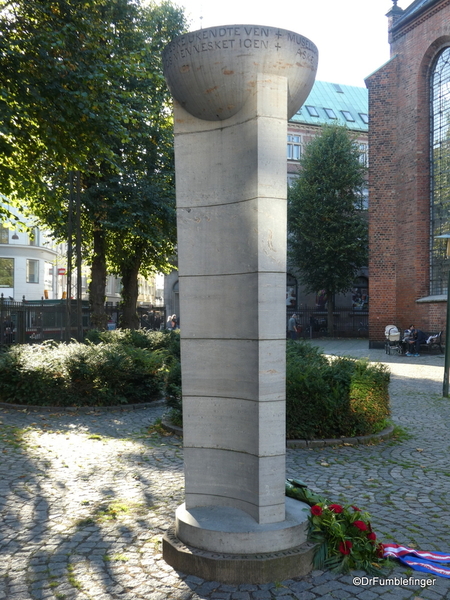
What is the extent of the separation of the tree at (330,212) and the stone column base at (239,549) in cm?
Result: 3565

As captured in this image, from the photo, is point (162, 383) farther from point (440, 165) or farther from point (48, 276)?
point (48, 276)

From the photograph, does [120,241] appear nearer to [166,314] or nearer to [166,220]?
[166,220]

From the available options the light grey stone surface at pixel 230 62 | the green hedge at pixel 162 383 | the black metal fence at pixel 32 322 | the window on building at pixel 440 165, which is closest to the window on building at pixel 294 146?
the window on building at pixel 440 165

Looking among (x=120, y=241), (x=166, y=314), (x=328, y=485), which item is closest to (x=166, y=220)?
(x=120, y=241)

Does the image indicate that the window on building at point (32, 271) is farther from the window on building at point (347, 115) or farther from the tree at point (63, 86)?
the tree at point (63, 86)

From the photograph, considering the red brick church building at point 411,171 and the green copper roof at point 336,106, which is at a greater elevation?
the green copper roof at point 336,106

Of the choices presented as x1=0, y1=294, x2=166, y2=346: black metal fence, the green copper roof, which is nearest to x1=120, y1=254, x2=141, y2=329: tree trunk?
x1=0, y1=294, x2=166, y2=346: black metal fence

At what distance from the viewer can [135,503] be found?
5.63 metres

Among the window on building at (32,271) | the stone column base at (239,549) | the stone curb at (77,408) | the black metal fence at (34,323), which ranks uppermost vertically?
the window on building at (32,271)

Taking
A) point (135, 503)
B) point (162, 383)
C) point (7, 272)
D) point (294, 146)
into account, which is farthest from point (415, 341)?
point (7, 272)

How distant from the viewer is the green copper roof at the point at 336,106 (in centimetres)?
5084

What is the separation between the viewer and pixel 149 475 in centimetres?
664

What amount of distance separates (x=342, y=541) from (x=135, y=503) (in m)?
2.24

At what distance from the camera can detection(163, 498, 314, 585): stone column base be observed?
12.9 ft
